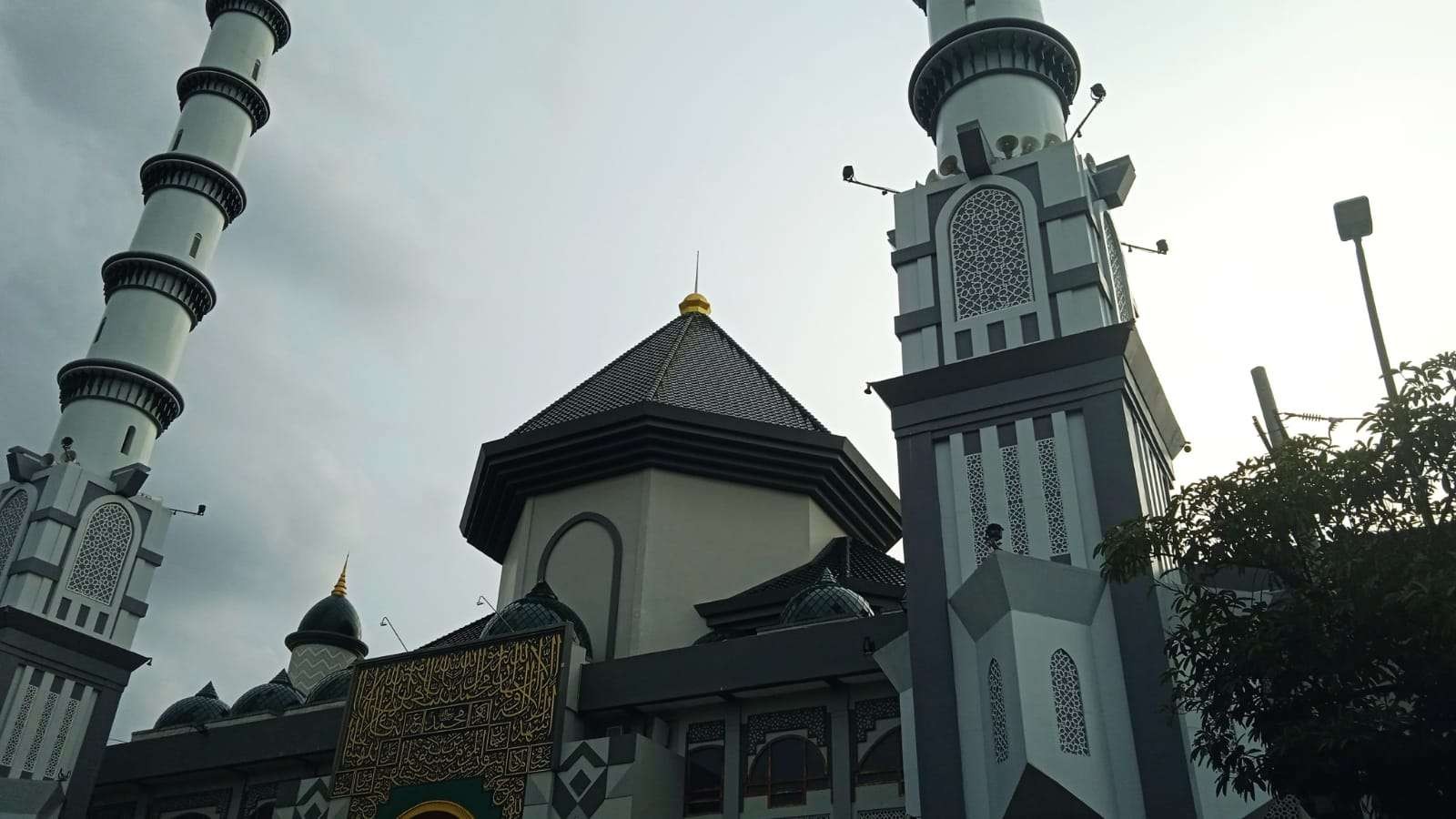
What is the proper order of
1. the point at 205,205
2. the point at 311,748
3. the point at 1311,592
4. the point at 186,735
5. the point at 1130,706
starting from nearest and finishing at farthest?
the point at 1311,592 → the point at 1130,706 → the point at 311,748 → the point at 186,735 → the point at 205,205

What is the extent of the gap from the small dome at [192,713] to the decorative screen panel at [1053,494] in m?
15.4

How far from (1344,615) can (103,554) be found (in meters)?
20.1

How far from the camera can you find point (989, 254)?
15711 millimetres

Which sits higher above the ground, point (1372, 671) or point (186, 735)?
point (186, 735)

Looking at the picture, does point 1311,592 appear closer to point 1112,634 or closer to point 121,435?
point 1112,634

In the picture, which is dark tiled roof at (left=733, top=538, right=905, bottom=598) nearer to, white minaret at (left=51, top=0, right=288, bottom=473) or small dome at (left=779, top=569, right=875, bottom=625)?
small dome at (left=779, top=569, right=875, bottom=625)

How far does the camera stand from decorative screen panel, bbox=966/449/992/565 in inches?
532

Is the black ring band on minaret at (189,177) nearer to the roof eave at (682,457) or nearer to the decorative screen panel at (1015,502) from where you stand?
the roof eave at (682,457)

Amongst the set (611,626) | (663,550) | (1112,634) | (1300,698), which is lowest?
(1300,698)

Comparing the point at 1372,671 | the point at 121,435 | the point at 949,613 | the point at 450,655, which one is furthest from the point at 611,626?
the point at 1372,671

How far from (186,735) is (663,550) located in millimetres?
8528

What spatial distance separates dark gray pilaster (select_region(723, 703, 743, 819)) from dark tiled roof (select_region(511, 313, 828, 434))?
19.8ft

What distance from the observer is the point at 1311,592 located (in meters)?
8.54

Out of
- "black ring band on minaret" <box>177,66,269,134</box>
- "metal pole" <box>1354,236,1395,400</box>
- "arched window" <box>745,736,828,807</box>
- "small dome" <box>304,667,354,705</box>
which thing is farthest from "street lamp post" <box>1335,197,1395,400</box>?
"black ring band on minaret" <box>177,66,269,134</box>
